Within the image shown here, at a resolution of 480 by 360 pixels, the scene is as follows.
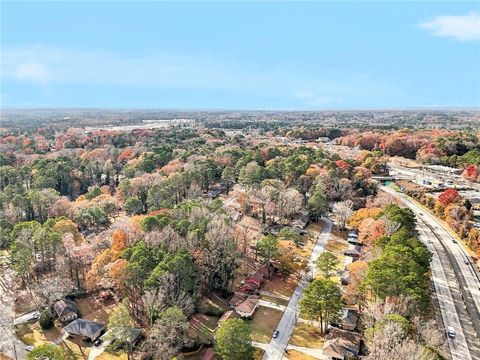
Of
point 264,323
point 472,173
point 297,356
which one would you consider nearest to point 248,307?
point 264,323

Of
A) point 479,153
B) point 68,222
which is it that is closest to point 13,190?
point 68,222

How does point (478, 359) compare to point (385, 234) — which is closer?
point (478, 359)

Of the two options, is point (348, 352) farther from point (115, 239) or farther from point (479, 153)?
point (479, 153)

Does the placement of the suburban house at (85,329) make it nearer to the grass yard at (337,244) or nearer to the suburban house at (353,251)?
the grass yard at (337,244)

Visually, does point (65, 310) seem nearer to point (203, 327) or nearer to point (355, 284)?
point (203, 327)

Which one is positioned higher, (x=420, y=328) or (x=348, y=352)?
(x=420, y=328)

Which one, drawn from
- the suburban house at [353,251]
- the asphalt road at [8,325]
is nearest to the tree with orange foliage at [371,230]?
the suburban house at [353,251]
